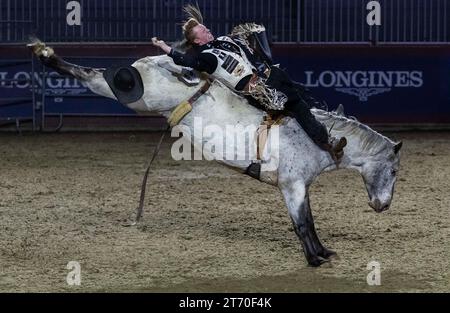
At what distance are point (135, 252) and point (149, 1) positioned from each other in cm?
1064

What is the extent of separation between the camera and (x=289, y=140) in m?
8.19

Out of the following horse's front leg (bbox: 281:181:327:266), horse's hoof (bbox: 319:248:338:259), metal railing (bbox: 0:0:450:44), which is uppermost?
metal railing (bbox: 0:0:450:44)

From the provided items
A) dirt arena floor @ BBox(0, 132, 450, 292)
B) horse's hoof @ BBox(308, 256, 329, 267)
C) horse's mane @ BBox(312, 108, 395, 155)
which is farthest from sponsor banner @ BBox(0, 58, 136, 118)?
horse's hoof @ BBox(308, 256, 329, 267)

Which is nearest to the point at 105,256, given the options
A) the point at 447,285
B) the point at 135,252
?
the point at 135,252

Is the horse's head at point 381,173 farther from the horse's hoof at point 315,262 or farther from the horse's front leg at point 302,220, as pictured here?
the horse's hoof at point 315,262

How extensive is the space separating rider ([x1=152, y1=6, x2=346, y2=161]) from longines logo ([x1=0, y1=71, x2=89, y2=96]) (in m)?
9.13

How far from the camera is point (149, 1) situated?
1845 cm

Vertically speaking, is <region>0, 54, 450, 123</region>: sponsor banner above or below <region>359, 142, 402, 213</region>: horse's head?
above

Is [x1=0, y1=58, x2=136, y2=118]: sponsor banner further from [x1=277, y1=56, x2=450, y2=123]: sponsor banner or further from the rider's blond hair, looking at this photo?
the rider's blond hair

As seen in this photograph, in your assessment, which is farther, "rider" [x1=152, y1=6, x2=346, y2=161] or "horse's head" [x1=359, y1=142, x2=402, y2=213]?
"horse's head" [x1=359, y1=142, x2=402, y2=213]

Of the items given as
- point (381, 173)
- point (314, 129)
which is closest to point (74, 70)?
point (314, 129)

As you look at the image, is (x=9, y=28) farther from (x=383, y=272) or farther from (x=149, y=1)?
(x=383, y=272)

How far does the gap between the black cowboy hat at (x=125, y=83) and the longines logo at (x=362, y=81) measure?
979 cm

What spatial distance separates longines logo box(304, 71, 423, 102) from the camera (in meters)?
17.8
